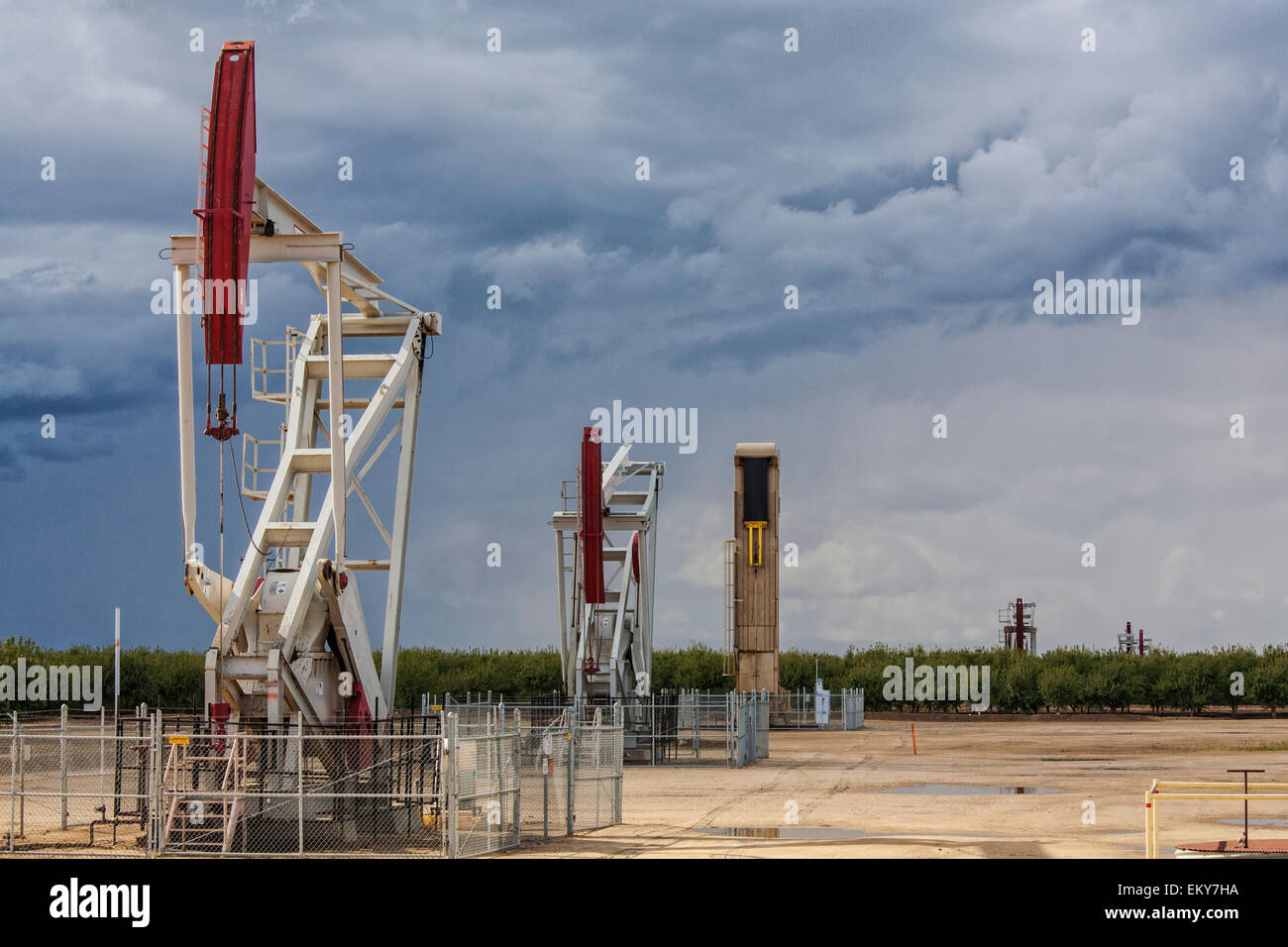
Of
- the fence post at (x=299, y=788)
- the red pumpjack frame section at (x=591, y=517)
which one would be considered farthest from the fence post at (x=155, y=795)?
the red pumpjack frame section at (x=591, y=517)

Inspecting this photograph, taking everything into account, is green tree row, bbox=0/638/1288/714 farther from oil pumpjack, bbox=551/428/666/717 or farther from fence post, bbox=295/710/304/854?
fence post, bbox=295/710/304/854

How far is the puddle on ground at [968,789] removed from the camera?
30172 millimetres

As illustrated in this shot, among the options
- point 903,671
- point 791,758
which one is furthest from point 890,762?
point 903,671

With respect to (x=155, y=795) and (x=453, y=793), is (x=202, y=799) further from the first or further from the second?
(x=453, y=793)

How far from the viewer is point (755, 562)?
52.3m

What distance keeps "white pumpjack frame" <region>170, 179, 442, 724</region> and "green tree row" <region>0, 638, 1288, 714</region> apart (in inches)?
1672

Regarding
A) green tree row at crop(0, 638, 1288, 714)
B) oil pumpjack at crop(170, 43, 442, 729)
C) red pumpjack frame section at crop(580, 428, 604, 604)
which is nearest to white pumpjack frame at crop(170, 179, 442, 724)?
oil pumpjack at crop(170, 43, 442, 729)

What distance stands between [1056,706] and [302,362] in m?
53.2

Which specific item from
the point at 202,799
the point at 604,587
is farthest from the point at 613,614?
the point at 202,799

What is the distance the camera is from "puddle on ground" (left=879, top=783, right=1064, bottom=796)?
30.2m

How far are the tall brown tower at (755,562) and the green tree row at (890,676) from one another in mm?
18023

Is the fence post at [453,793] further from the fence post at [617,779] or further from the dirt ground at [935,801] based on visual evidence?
the fence post at [617,779]

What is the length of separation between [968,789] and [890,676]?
39.4 metres

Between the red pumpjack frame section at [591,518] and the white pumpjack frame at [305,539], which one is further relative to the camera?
the red pumpjack frame section at [591,518]
